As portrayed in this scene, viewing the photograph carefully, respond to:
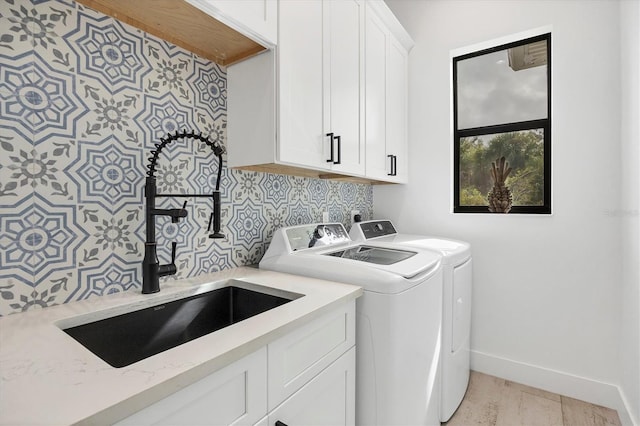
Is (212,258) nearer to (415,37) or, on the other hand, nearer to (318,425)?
(318,425)

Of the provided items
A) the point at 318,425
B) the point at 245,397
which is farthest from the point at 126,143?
the point at 318,425

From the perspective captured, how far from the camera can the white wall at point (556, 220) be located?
1.95 m

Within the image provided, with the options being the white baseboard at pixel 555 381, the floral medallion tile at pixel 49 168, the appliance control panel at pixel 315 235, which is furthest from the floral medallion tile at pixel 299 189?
the white baseboard at pixel 555 381

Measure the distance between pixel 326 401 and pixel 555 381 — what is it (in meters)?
1.89

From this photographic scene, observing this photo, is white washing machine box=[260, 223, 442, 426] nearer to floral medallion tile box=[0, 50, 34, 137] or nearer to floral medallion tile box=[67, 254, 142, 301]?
floral medallion tile box=[67, 254, 142, 301]

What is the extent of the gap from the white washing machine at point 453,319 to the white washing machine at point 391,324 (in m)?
0.12

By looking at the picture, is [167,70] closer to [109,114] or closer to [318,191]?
[109,114]

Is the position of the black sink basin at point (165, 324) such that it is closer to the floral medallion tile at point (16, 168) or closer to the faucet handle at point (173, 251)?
the faucet handle at point (173, 251)

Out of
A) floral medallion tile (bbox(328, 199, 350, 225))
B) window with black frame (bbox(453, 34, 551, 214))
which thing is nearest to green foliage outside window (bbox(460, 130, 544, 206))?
window with black frame (bbox(453, 34, 551, 214))

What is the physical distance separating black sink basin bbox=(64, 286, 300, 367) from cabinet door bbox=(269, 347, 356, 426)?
29cm

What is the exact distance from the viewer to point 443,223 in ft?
8.19

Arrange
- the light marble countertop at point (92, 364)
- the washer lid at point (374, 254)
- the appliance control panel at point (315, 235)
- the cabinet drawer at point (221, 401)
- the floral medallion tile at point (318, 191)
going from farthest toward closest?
the floral medallion tile at point (318, 191) → the appliance control panel at point (315, 235) → the washer lid at point (374, 254) → the cabinet drawer at point (221, 401) → the light marble countertop at point (92, 364)

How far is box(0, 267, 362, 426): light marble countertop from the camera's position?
0.51 m

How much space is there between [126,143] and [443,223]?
2.16m
